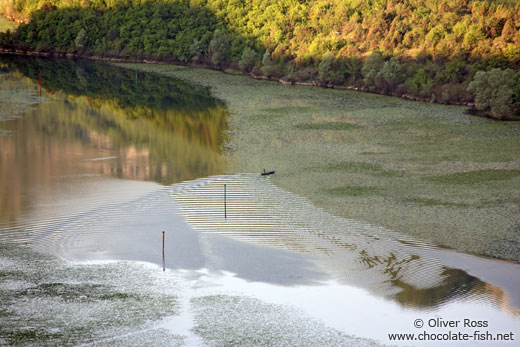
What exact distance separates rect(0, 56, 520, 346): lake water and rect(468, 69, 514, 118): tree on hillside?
50.3 ft

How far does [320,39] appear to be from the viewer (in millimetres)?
52438

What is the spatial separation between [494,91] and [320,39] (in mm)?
18373

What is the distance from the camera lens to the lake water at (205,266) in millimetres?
14164

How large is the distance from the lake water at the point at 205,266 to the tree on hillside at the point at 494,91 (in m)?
15.3

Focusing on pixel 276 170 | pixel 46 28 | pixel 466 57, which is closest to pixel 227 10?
pixel 46 28

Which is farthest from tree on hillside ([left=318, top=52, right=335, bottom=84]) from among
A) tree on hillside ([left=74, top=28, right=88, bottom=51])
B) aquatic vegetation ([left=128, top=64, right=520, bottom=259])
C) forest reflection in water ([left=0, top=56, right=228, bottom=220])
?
tree on hillside ([left=74, top=28, right=88, bottom=51])

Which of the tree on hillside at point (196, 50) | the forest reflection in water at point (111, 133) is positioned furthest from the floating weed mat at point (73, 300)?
the tree on hillside at point (196, 50)

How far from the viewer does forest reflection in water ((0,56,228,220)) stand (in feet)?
84.9

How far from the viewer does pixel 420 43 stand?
46156 mm

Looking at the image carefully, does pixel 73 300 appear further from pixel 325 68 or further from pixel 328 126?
pixel 325 68

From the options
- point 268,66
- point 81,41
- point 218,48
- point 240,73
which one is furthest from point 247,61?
point 81,41

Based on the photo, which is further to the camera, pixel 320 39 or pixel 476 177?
pixel 320 39

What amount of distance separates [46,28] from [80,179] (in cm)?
4896

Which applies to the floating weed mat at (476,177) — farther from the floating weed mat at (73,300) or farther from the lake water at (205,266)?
the floating weed mat at (73,300)
